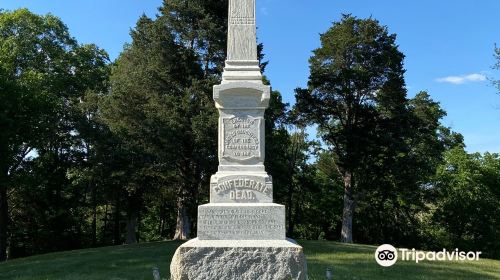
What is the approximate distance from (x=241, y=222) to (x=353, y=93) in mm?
25222

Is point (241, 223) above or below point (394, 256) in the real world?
above

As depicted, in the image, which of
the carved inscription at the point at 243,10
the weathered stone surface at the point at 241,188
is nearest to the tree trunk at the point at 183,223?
the carved inscription at the point at 243,10

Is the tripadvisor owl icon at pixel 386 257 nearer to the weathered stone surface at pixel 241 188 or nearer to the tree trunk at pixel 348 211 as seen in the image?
the weathered stone surface at pixel 241 188

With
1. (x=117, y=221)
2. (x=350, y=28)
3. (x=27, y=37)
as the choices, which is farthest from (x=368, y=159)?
(x=27, y=37)

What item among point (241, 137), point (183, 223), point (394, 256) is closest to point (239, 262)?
point (241, 137)

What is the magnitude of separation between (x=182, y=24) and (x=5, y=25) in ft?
40.9

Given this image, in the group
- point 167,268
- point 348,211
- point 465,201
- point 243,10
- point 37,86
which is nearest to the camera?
point 243,10

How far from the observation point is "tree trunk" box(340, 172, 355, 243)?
30586 millimetres

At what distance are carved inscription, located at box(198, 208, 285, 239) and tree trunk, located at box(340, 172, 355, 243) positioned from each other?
2333cm

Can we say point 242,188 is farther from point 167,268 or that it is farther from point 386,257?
point 386,257

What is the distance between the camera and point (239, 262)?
7.69 metres

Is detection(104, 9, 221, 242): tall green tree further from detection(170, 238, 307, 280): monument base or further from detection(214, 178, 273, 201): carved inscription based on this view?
detection(170, 238, 307, 280): monument base

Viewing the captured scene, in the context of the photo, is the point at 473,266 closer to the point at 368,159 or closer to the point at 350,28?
the point at 368,159

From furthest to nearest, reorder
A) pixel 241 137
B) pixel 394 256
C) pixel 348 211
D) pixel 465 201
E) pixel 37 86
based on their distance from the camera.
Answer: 1. pixel 465 201
2. pixel 348 211
3. pixel 37 86
4. pixel 394 256
5. pixel 241 137
